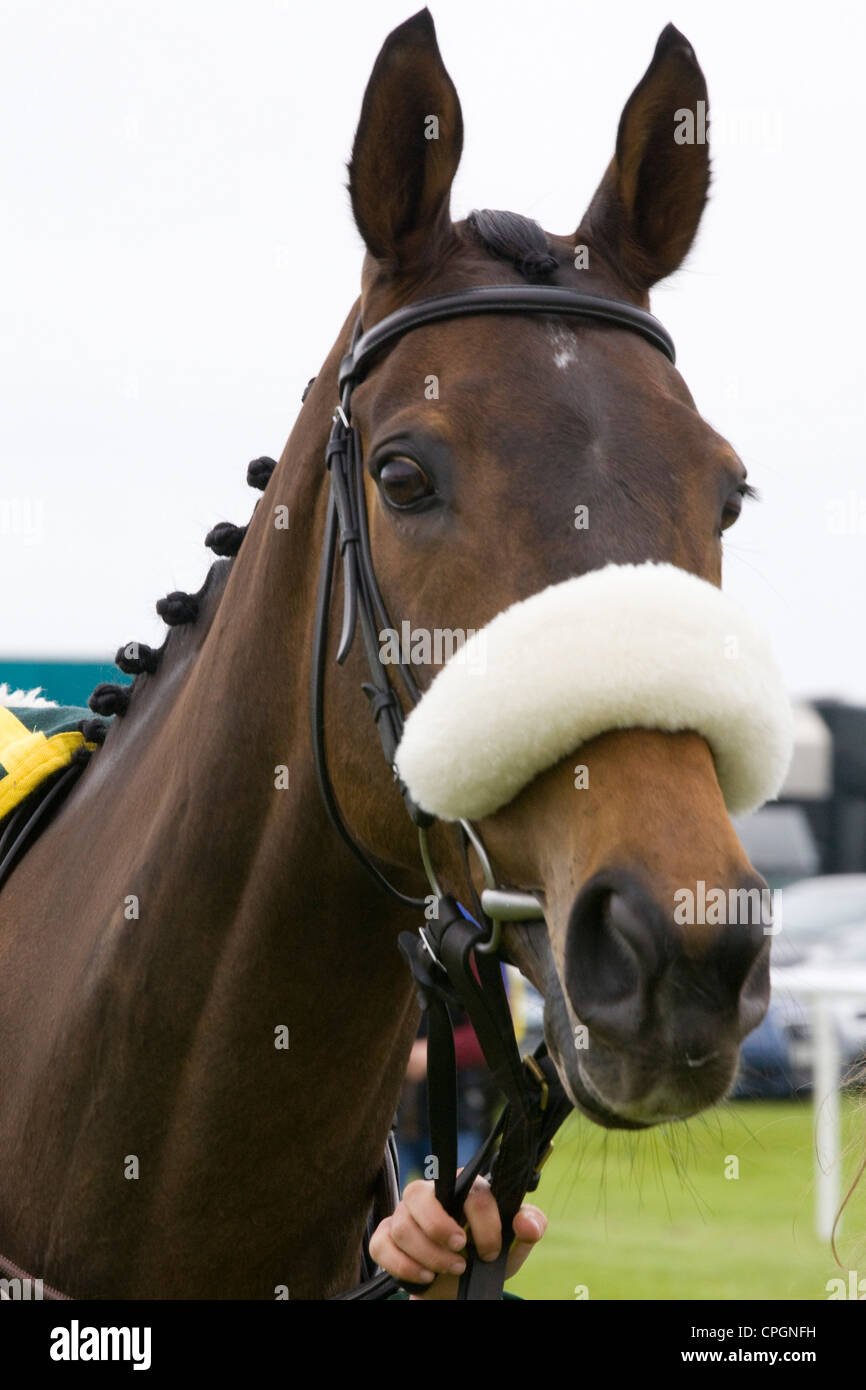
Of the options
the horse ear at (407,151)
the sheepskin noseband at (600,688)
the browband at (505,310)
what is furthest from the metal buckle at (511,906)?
the horse ear at (407,151)

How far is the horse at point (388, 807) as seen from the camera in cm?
184

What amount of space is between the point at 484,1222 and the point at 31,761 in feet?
4.75

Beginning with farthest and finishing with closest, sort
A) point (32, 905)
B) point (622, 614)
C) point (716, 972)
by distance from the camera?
point (32, 905) → point (622, 614) → point (716, 972)

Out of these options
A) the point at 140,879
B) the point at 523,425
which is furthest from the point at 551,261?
the point at 140,879

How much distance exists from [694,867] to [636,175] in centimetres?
139

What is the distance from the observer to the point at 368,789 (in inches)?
89.7

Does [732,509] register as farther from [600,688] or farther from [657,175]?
[657,175]

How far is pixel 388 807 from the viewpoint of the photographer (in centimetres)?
225

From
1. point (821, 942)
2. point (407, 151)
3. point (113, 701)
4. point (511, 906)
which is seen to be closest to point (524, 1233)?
point (511, 906)

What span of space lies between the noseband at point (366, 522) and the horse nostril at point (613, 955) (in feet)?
Answer: 1.08

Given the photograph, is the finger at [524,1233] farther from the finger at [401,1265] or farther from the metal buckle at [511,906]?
the metal buckle at [511,906]

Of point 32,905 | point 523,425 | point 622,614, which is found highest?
point 523,425

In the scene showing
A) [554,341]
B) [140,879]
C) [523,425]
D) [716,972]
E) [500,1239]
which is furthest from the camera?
[140,879]
